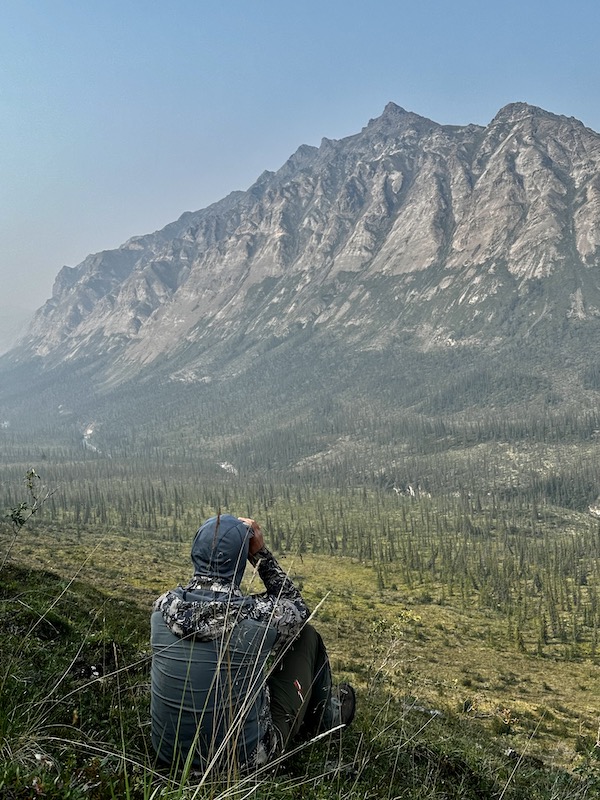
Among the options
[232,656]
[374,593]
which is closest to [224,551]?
[232,656]

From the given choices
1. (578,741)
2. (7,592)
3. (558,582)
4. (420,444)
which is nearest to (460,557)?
(558,582)

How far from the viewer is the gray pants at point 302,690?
412 centimetres

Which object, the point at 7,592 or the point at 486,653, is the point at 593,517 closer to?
the point at 486,653

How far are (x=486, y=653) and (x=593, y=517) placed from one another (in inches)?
3445

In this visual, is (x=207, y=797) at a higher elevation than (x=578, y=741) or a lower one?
higher

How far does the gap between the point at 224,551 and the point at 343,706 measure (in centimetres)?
203

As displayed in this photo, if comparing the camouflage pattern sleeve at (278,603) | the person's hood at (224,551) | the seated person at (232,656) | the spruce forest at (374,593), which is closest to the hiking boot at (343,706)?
the seated person at (232,656)

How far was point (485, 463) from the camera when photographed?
474 feet

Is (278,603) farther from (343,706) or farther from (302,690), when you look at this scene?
(343,706)

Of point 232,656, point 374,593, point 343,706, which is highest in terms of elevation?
point 232,656

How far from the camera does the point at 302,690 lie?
4.24 metres

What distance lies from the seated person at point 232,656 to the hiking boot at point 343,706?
0.05 meters

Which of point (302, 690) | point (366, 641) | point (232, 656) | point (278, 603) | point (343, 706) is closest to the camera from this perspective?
point (232, 656)

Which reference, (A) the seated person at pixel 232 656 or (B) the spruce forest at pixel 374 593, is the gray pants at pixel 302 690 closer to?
(A) the seated person at pixel 232 656
